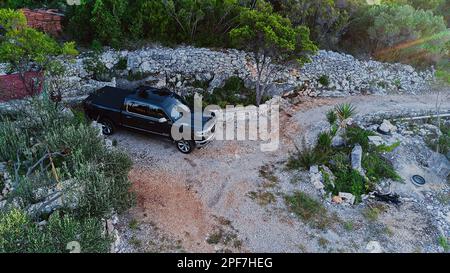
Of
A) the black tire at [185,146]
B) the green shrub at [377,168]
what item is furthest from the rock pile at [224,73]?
the green shrub at [377,168]

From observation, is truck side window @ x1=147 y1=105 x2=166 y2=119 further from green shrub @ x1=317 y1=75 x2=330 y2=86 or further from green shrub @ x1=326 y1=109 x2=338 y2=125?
green shrub @ x1=317 y1=75 x2=330 y2=86

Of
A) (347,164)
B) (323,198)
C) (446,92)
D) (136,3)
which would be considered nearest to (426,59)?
(446,92)

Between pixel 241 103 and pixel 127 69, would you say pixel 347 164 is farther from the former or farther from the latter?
pixel 127 69

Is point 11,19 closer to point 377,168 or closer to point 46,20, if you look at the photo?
point 46,20

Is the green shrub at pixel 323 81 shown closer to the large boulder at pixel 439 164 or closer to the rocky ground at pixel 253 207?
the rocky ground at pixel 253 207

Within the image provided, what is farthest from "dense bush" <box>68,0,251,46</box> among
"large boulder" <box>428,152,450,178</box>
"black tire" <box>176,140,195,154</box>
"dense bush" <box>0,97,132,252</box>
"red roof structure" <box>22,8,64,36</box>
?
"large boulder" <box>428,152,450,178</box>

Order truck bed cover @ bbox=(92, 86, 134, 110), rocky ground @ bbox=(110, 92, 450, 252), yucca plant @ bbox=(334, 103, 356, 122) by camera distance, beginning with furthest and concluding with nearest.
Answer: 1. yucca plant @ bbox=(334, 103, 356, 122)
2. truck bed cover @ bbox=(92, 86, 134, 110)
3. rocky ground @ bbox=(110, 92, 450, 252)

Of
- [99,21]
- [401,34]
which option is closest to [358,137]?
[401,34]
